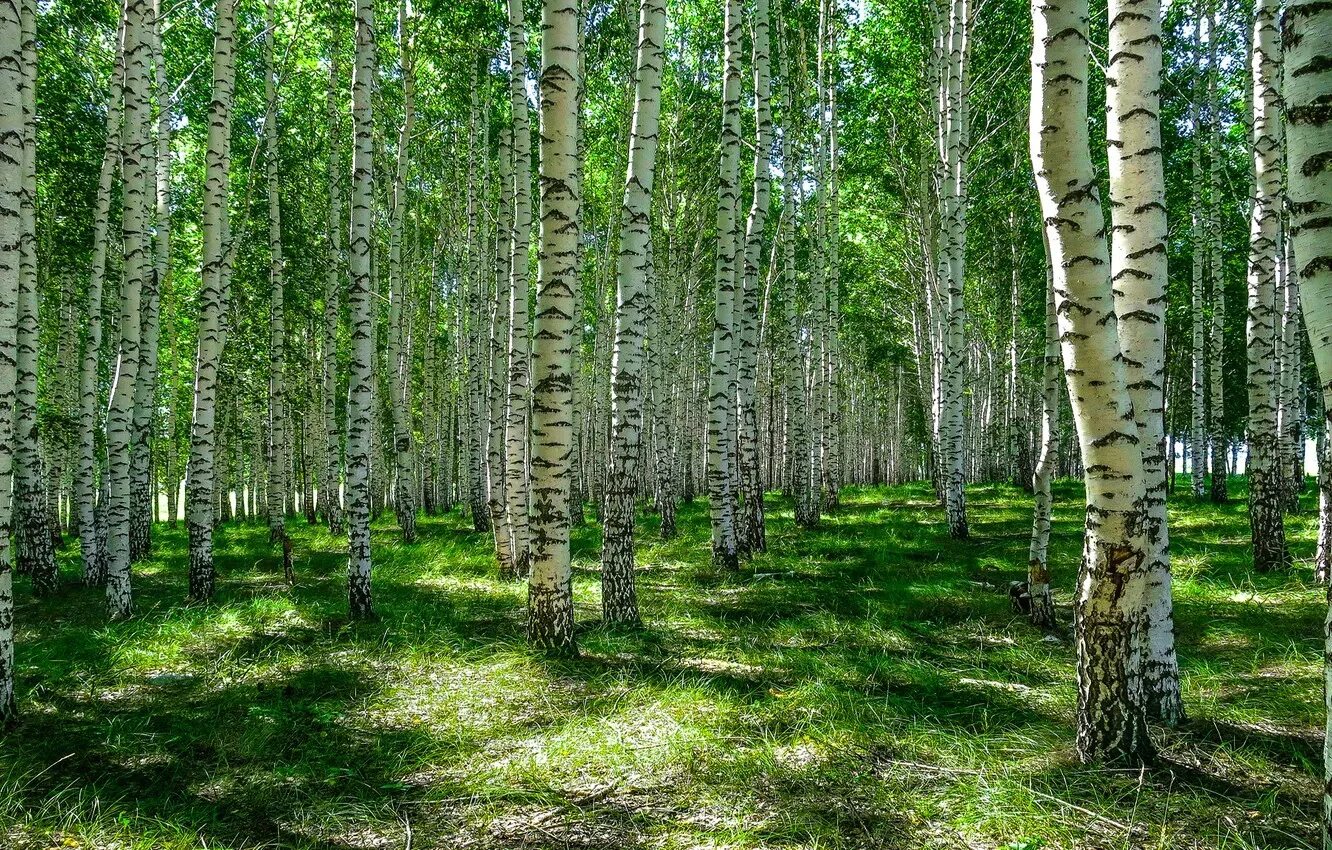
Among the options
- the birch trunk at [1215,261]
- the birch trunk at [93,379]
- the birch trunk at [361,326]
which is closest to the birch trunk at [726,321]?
the birch trunk at [361,326]

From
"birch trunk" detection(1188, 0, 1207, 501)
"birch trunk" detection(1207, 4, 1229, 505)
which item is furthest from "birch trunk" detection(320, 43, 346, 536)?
"birch trunk" detection(1188, 0, 1207, 501)

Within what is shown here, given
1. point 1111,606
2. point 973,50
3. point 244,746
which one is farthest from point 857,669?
point 973,50

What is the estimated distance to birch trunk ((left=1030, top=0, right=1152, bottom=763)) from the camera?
9.97ft

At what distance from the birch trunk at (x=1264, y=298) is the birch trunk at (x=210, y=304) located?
1051cm

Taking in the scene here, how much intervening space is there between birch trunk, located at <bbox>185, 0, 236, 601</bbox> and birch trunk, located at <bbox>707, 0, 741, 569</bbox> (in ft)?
17.1

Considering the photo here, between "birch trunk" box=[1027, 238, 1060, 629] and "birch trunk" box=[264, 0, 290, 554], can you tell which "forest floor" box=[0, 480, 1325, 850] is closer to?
"birch trunk" box=[1027, 238, 1060, 629]

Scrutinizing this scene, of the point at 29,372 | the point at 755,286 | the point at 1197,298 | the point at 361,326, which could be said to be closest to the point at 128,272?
the point at 29,372

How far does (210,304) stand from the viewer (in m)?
7.28

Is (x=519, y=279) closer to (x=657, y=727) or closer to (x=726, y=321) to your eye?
(x=726, y=321)

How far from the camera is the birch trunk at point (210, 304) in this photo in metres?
7.12

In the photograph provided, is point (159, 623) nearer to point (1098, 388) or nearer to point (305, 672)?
point (305, 672)

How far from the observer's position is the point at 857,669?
15.5 ft

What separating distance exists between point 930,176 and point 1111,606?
15210 mm

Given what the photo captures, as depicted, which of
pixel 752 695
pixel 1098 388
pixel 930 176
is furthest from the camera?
pixel 930 176
